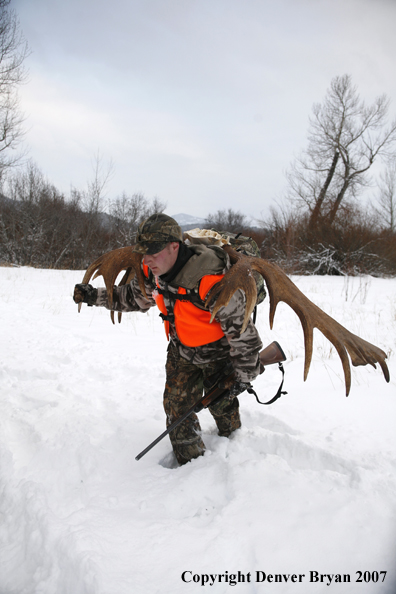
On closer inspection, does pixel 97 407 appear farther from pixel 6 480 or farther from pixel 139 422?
pixel 6 480

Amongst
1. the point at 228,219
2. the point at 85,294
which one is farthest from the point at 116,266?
the point at 228,219

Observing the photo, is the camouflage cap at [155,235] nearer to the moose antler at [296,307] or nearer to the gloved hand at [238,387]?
the moose antler at [296,307]

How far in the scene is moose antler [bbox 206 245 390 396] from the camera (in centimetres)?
192

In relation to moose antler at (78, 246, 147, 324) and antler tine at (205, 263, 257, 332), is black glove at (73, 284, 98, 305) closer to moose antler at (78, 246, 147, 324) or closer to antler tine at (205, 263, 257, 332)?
moose antler at (78, 246, 147, 324)

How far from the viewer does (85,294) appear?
8.43 feet

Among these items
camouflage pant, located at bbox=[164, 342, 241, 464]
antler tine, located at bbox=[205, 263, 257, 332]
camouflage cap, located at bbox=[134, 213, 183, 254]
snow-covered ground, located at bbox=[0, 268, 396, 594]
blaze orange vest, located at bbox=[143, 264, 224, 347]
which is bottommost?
snow-covered ground, located at bbox=[0, 268, 396, 594]

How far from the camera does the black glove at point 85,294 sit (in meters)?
2.54

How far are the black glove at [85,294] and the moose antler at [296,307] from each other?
106 centimetres

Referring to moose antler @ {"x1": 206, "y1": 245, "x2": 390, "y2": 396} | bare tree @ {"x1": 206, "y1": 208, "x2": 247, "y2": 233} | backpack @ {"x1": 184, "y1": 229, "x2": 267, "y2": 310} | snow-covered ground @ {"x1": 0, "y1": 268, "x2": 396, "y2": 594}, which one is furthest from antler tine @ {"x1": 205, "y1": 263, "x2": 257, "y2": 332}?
bare tree @ {"x1": 206, "y1": 208, "x2": 247, "y2": 233}

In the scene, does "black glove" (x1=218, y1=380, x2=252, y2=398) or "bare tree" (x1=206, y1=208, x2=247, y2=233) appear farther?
"bare tree" (x1=206, y1=208, x2=247, y2=233)

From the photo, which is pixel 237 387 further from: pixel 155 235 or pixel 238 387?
pixel 155 235

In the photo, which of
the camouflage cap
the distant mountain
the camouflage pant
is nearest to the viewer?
the camouflage cap

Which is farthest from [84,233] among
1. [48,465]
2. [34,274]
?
[48,465]

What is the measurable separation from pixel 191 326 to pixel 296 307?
69cm
